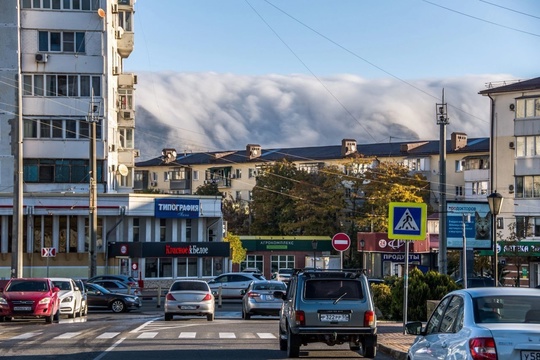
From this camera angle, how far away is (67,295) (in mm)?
40219

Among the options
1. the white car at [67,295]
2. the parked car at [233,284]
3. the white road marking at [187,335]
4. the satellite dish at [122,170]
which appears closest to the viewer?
the white road marking at [187,335]

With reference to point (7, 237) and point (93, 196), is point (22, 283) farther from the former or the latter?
point (7, 237)

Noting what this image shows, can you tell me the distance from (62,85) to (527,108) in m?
34.8

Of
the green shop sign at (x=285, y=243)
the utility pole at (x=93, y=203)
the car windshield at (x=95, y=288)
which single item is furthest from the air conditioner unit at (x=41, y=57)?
the green shop sign at (x=285, y=243)

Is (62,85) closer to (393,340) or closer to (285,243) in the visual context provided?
(285,243)

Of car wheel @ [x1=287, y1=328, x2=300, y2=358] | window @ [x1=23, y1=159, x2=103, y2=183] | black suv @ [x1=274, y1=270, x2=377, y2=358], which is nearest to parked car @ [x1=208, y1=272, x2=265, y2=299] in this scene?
window @ [x1=23, y1=159, x2=103, y2=183]

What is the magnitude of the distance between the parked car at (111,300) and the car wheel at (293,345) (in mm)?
27022

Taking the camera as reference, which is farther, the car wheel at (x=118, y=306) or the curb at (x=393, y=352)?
the car wheel at (x=118, y=306)

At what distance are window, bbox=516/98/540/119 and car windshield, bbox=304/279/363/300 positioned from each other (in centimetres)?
6282

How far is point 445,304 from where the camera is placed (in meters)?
13.0

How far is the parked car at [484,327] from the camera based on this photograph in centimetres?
1079

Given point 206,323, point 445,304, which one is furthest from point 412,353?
point 206,323

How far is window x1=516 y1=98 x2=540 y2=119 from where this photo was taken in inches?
3209

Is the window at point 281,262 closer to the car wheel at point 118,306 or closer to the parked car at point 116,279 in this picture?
the parked car at point 116,279
